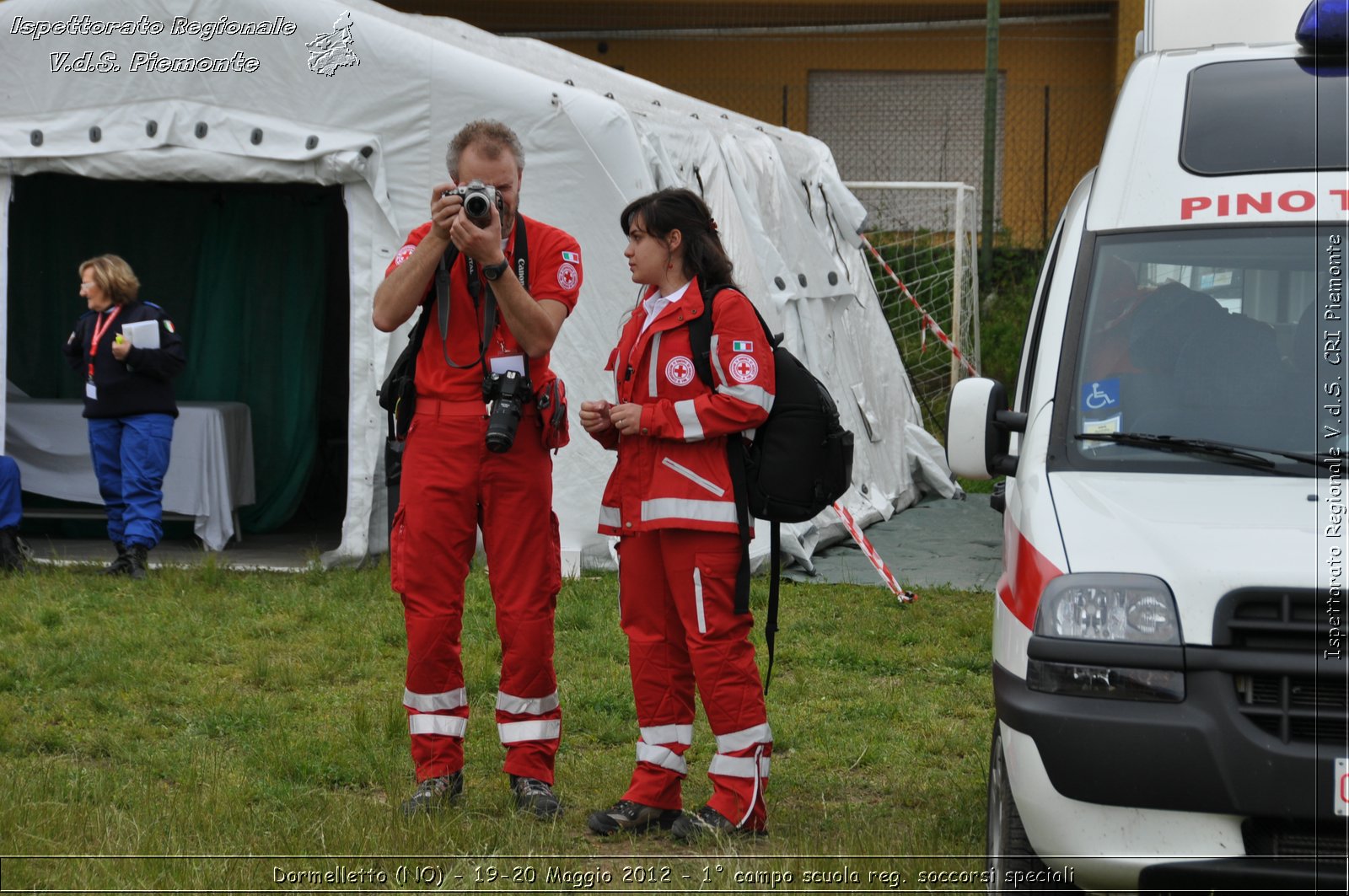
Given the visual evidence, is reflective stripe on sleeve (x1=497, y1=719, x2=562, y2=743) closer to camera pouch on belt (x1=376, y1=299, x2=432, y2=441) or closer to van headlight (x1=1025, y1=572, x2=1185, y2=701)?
camera pouch on belt (x1=376, y1=299, x2=432, y2=441)

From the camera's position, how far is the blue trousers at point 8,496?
9.10m

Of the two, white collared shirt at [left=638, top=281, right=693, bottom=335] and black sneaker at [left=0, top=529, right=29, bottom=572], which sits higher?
white collared shirt at [left=638, top=281, right=693, bottom=335]

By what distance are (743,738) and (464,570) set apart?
1.04m

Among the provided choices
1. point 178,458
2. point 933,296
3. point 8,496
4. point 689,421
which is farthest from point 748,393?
point 933,296

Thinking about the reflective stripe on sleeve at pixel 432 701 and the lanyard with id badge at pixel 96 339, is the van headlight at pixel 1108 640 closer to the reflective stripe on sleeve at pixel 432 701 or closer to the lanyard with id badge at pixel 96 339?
the reflective stripe on sleeve at pixel 432 701

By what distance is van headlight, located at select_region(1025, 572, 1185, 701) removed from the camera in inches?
122

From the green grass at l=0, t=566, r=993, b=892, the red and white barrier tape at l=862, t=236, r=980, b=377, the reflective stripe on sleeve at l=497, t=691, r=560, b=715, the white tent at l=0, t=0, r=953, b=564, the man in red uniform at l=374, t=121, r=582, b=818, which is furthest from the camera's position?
the red and white barrier tape at l=862, t=236, r=980, b=377

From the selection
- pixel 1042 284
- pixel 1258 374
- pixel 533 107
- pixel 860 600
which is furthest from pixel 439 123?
pixel 1258 374

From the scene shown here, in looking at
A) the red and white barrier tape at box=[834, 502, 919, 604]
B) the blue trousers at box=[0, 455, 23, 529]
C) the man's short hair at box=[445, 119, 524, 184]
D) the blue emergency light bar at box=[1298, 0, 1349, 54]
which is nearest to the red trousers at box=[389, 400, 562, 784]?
the man's short hair at box=[445, 119, 524, 184]

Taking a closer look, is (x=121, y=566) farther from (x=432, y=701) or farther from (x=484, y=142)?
(x=484, y=142)

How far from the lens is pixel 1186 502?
3.38m

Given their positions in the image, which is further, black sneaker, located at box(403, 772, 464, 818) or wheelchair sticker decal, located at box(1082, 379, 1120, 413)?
black sneaker, located at box(403, 772, 464, 818)

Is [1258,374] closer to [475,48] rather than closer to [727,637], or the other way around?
[727,637]

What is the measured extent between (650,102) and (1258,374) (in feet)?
24.5
